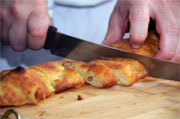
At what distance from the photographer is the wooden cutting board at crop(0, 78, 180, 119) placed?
4.22 feet

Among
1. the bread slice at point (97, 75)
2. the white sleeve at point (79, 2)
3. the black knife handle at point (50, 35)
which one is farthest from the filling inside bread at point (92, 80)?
the white sleeve at point (79, 2)

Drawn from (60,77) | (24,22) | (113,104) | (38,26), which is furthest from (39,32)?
(113,104)

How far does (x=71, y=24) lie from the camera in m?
2.57

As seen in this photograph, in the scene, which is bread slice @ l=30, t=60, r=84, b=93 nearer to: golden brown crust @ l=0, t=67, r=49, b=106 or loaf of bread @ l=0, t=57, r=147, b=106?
loaf of bread @ l=0, t=57, r=147, b=106

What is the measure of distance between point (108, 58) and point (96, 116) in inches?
22.7

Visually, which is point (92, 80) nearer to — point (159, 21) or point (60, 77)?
point (60, 77)

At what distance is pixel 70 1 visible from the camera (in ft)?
7.84

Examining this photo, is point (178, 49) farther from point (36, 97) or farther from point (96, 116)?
point (36, 97)

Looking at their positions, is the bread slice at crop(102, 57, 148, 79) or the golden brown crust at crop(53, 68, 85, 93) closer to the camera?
the golden brown crust at crop(53, 68, 85, 93)

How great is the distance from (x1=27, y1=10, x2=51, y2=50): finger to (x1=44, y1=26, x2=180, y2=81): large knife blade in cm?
4

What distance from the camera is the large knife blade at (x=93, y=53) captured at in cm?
171

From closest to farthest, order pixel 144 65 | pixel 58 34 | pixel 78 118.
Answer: pixel 78 118 → pixel 144 65 → pixel 58 34

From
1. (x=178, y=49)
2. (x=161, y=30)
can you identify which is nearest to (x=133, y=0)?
(x=161, y=30)

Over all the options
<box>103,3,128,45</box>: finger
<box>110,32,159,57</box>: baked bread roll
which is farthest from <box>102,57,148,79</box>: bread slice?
<box>103,3,128,45</box>: finger
